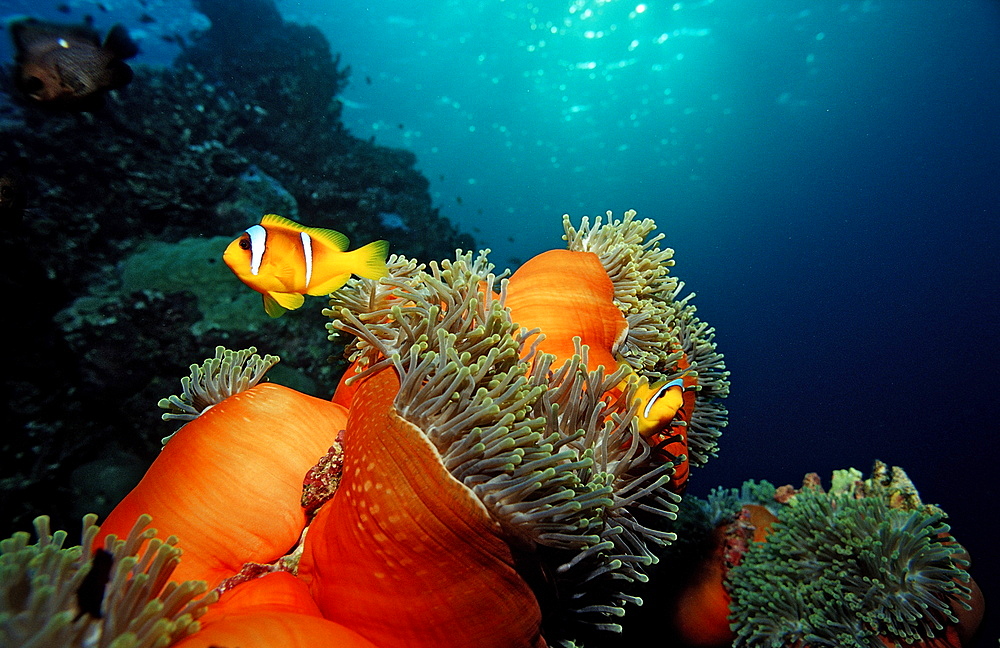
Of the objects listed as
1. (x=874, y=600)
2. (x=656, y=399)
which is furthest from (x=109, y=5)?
(x=874, y=600)

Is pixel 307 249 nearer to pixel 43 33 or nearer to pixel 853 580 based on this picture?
pixel 43 33

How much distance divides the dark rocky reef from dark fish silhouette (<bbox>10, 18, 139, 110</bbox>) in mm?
914

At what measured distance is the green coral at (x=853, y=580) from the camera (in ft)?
8.51

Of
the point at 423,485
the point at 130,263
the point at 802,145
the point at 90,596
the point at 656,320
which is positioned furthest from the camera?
the point at 802,145

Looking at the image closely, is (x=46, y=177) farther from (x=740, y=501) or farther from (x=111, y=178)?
(x=740, y=501)

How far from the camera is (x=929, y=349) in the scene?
1748 cm

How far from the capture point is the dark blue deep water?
1579 centimetres

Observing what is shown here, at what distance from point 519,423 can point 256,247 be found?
3.83 feet

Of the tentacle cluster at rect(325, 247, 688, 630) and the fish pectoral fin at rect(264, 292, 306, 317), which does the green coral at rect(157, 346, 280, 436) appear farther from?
the tentacle cluster at rect(325, 247, 688, 630)

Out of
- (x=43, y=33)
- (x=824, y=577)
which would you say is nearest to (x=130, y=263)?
(x=43, y=33)

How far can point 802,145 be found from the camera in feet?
78.2

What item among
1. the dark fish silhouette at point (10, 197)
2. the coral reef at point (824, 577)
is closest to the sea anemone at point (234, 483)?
the dark fish silhouette at point (10, 197)

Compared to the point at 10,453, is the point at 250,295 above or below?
above

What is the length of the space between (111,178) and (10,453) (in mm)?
3492
